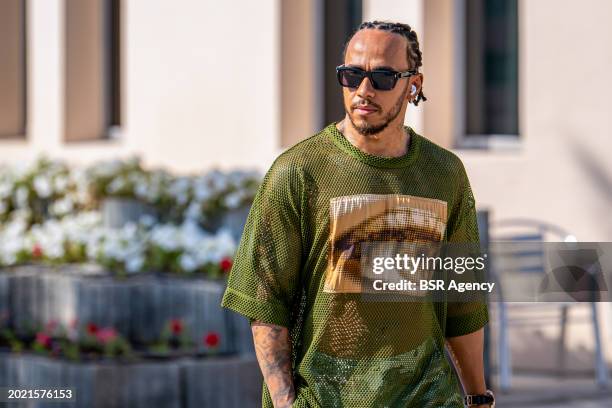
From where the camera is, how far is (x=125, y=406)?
22.1ft

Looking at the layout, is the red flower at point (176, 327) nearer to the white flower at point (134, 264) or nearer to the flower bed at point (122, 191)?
the white flower at point (134, 264)

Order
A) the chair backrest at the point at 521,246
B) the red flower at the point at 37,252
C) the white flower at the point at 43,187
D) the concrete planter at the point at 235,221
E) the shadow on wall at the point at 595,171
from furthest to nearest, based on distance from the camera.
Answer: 1. the white flower at the point at 43,187
2. the red flower at the point at 37,252
3. the concrete planter at the point at 235,221
4. the shadow on wall at the point at 595,171
5. the chair backrest at the point at 521,246

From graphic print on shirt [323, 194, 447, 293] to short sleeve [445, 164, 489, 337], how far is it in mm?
152

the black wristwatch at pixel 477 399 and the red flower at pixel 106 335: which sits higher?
the black wristwatch at pixel 477 399

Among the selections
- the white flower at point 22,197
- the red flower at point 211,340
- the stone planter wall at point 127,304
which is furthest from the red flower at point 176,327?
the white flower at point 22,197

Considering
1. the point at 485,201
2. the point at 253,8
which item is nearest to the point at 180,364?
the point at 485,201

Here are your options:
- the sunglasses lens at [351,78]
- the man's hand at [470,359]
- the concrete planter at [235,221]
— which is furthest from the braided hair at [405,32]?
the concrete planter at [235,221]

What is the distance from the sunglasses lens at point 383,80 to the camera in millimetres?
3104

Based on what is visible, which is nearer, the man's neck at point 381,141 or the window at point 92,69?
the man's neck at point 381,141

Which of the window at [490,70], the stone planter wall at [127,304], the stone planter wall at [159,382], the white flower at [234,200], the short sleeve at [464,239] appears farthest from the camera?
the window at [490,70]

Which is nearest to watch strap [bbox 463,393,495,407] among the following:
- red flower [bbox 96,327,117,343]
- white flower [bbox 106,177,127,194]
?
red flower [bbox 96,327,117,343]

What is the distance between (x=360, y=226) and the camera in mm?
A: 3125

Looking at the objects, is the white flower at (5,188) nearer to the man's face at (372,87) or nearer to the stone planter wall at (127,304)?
the stone planter wall at (127,304)

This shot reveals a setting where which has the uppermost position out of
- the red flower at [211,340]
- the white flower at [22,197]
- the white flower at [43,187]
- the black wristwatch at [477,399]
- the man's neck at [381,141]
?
the man's neck at [381,141]
